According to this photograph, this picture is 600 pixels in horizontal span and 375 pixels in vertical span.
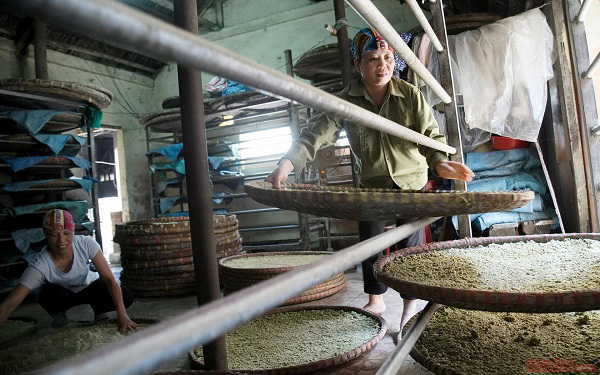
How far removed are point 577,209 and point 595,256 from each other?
81.1 inches

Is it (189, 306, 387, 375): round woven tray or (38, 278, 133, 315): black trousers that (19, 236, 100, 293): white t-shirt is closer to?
(38, 278, 133, 315): black trousers

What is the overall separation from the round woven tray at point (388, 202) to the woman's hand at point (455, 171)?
27 cm

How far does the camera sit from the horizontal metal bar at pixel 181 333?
30cm

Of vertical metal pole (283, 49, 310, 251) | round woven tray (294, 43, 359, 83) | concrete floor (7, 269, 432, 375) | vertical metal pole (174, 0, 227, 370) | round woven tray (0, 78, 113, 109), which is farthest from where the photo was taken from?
vertical metal pole (283, 49, 310, 251)

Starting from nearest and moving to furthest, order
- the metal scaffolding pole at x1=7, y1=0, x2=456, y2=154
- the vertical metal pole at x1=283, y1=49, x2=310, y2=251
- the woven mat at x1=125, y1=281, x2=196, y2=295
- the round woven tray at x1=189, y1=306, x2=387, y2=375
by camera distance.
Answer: the metal scaffolding pole at x1=7, y1=0, x2=456, y2=154
the round woven tray at x1=189, y1=306, x2=387, y2=375
the woven mat at x1=125, y1=281, x2=196, y2=295
the vertical metal pole at x1=283, y1=49, x2=310, y2=251

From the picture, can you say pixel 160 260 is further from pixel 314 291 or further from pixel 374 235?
pixel 374 235

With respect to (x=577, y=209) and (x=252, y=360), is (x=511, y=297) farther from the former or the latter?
(x=577, y=209)

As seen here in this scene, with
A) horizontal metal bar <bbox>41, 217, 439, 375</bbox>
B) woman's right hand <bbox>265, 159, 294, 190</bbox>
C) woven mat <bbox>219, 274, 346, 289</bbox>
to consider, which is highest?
woman's right hand <bbox>265, 159, 294, 190</bbox>

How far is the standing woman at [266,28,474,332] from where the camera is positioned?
196cm

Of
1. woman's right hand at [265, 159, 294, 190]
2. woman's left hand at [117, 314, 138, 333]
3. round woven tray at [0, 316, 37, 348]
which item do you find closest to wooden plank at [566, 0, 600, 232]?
woman's right hand at [265, 159, 294, 190]

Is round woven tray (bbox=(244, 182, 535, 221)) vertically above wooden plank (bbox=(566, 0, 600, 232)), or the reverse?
wooden plank (bbox=(566, 0, 600, 232))

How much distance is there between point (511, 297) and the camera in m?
0.96

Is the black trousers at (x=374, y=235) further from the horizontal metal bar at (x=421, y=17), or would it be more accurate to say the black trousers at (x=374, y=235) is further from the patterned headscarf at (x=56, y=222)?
the patterned headscarf at (x=56, y=222)

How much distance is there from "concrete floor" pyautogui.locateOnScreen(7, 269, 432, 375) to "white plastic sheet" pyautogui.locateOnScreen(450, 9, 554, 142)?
1.77 meters
